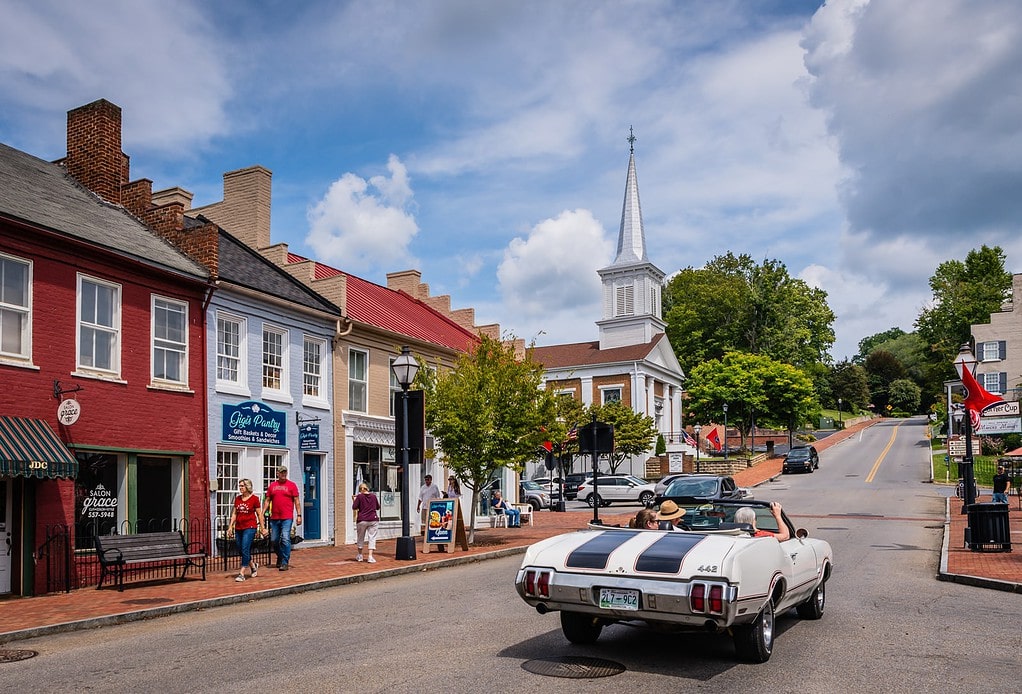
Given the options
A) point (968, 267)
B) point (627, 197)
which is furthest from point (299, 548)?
point (968, 267)

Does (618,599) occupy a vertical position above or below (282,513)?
above

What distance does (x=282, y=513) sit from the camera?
16703 mm

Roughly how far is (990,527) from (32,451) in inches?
694

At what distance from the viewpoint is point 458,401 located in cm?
2197

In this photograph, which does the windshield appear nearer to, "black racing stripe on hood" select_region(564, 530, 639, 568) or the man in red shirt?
the man in red shirt

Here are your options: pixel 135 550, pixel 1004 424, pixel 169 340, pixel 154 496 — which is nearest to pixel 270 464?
pixel 154 496

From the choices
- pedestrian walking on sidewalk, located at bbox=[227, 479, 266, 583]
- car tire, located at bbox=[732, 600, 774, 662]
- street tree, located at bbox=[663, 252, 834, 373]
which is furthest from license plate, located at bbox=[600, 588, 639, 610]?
street tree, located at bbox=[663, 252, 834, 373]

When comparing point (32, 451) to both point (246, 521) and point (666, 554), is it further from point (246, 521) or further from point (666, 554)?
point (666, 554)

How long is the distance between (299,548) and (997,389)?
61551mm

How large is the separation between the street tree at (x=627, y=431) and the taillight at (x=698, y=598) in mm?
44308

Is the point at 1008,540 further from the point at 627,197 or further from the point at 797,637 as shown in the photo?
the point at 627,197

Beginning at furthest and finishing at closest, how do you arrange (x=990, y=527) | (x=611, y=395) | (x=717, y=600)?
(x=611, y=395) < (x=990, y=527) < (x=717, y=600)

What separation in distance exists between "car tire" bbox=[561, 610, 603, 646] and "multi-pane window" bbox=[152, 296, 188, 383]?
12376 mm

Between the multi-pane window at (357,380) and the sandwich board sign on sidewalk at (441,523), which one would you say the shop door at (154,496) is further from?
the multi-pane window at (357,380)
